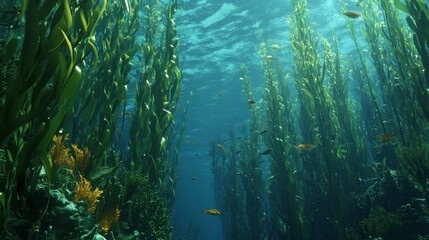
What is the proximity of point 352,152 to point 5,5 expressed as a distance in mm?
9499

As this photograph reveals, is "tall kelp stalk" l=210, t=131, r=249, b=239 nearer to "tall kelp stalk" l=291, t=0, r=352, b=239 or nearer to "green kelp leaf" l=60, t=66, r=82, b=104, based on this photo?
"tall kelp stalk" l=291, t=0, r=352, b=239

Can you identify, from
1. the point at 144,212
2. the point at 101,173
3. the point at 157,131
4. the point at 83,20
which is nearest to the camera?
the point at 83,20

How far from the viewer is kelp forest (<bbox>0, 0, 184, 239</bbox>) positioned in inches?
82.0

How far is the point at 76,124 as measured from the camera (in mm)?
5027

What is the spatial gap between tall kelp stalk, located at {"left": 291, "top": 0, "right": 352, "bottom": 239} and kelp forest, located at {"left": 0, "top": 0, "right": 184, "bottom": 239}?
4008mm

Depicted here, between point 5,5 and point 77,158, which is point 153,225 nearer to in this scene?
point 77,158

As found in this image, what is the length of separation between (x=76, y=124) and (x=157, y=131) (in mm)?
1330

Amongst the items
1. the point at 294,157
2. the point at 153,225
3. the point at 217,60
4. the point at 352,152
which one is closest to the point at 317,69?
the point at 352,152

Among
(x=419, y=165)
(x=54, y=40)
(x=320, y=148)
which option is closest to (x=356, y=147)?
(x=320, y=148)

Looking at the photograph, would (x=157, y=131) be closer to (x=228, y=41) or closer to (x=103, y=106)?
(x=103, y=106)

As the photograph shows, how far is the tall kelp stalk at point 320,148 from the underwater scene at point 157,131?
4cm

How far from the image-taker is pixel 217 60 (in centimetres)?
2159

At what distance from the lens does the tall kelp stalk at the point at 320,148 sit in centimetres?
778

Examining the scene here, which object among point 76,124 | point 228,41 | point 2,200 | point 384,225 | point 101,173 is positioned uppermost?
point 228,41
